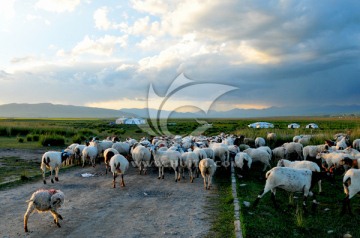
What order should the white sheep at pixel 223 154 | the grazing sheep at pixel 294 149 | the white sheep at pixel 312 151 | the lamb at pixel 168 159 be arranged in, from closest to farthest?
the lamb at pixel 168 159 → the white sheep at pixel 223 154 → the white sheep at pixel 312 151 → the grazing sheep at pixel 294 149

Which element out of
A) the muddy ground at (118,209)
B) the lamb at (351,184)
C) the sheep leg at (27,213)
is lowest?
the muddy ground at (118,209)

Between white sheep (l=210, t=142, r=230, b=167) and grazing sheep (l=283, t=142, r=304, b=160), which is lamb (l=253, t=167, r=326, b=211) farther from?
grazing sheep (l=283, t=142, r=304, b=160)

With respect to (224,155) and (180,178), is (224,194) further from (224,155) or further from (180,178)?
(224,155)

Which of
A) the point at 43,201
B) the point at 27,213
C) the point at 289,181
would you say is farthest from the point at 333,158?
the point at 27,213

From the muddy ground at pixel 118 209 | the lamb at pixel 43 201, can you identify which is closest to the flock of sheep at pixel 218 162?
the lamb at pixel 43 201

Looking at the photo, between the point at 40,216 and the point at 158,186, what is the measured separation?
541 cm

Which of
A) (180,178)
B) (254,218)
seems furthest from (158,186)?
(254,218)

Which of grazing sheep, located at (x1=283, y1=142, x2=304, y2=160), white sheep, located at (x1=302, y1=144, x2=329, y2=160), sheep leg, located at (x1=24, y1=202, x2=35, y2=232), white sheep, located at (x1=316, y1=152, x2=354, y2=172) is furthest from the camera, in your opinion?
grazing sheep, located at (x1=283, y1=142, x2=304, y2=160)

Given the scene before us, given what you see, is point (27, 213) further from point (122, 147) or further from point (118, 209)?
point (122, 147)

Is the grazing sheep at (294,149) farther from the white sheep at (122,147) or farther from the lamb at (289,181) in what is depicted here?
the lamb at (289,181)

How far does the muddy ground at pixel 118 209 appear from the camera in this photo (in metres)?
9.15

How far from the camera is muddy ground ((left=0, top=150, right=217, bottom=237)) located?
9148 mm

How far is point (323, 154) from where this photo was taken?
55.0 feet

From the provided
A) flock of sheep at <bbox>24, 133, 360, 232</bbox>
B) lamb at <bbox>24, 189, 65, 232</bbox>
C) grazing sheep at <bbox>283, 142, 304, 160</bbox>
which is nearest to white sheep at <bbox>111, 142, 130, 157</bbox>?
flock of sheep at <bbox>24, 133, 360, 232</bbox>
